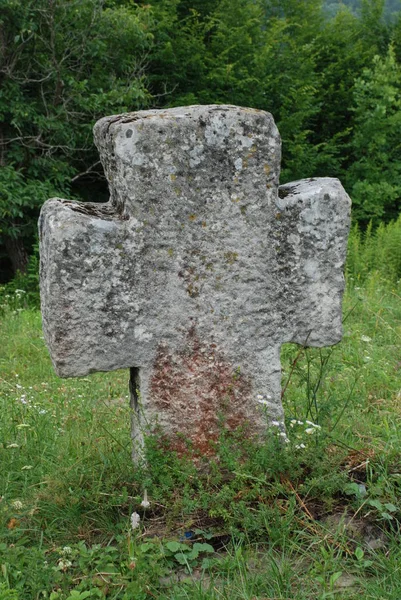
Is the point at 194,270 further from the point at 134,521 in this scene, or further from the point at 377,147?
the point at 377,147

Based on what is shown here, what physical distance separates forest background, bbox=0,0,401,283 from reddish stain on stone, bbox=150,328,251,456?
6.50 meters

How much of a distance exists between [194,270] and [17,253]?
27.2ft

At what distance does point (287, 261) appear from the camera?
327 cm

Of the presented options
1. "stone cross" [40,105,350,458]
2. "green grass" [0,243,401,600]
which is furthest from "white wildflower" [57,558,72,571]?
"stone cross" [40,105,350,458]

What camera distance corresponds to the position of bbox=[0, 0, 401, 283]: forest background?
990cm

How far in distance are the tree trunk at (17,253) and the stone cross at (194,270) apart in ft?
26.4

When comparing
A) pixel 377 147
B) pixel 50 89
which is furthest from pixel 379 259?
pixel 377 147

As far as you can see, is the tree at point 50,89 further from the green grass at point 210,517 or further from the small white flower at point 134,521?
the small white flower at point 134,521

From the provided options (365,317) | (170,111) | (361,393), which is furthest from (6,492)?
(365,317)

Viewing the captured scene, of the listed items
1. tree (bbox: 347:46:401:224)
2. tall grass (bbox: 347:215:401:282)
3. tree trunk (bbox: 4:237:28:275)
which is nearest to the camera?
tall grass (bbox: 347:215:401:282)

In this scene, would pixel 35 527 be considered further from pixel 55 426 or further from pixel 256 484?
pixel 55 426

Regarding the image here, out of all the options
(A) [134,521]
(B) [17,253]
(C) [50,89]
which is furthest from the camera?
(B) [17,253]

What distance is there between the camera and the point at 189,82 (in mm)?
13133

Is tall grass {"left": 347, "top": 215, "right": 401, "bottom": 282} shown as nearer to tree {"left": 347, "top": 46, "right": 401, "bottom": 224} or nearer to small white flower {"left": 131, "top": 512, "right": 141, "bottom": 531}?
tree {"left": 347, "top": 46, "right": 401, "bottom": 224}
